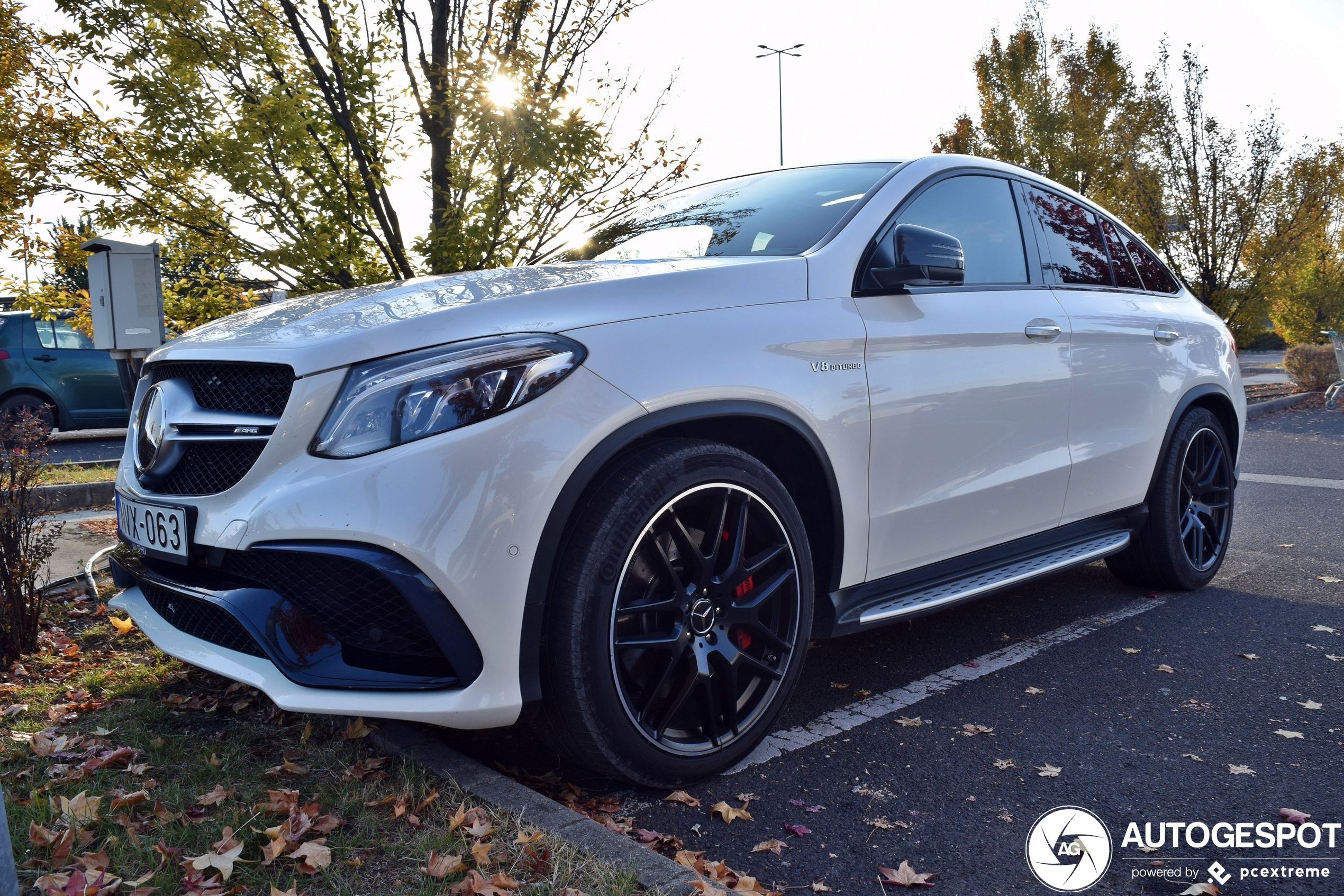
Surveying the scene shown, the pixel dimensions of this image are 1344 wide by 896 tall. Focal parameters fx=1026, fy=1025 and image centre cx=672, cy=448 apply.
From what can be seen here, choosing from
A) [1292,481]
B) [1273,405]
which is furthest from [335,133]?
[1273,405]

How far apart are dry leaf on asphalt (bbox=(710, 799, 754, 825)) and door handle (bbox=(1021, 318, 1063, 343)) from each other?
6.48 ft

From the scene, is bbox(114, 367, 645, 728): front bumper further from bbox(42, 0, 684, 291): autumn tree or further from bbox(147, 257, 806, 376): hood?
bbox(42, 0, 684, 291): autumn tree

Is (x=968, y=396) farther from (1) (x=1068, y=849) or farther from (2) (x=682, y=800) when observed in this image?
(2) (x=682, y=800)

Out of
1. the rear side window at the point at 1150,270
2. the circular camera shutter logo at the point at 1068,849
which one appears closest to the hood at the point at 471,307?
the circular camera shutter logo at the point at 1068,849

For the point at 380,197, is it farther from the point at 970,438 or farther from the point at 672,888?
the point at 672,888

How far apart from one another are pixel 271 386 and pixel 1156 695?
9.48 feet

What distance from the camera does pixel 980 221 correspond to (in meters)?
3.79

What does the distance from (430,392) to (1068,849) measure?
1823 mm

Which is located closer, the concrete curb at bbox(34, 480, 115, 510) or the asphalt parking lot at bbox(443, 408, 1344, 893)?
the asphalt parking lot at bbox(443, 408, 1344, 893)

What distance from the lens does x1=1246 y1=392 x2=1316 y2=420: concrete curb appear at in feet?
42.8

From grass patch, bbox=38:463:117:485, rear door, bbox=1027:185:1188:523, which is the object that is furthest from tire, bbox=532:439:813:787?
grass patch, bbox=38:463:117:485

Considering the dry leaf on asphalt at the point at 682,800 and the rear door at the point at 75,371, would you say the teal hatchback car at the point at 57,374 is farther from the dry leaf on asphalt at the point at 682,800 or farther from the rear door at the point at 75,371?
the dry leaf on asphalt at the point at 682,800

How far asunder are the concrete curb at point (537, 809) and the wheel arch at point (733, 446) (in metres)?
0.21

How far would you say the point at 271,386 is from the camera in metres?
2.43
